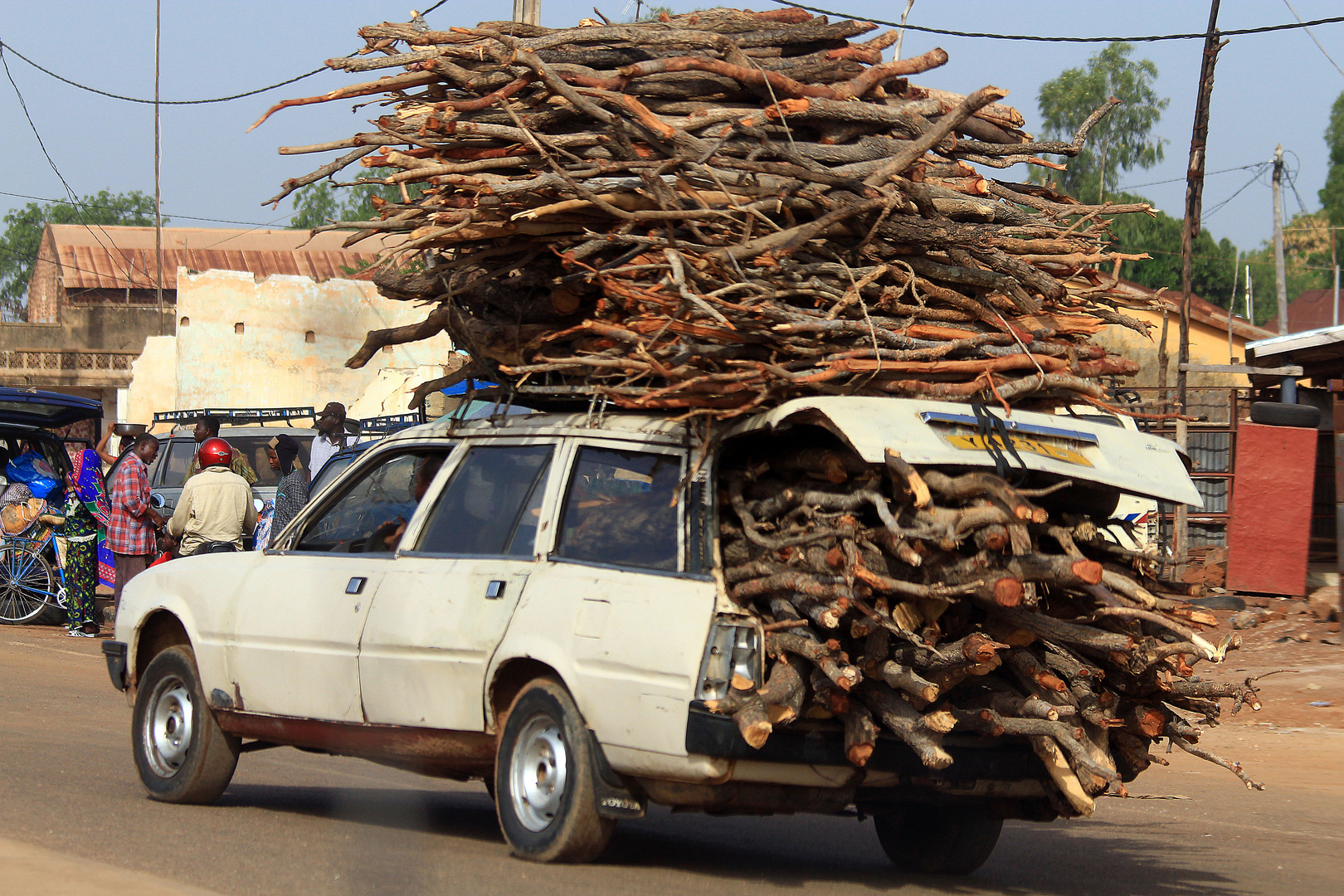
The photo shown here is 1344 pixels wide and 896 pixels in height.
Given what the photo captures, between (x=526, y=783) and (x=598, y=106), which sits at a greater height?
(x=598, y=106)

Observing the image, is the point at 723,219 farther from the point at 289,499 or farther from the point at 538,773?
the point at 289,499

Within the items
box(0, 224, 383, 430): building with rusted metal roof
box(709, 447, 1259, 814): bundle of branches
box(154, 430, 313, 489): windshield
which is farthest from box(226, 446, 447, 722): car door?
box(0, 224, 383, 430): building with rusted metal roof

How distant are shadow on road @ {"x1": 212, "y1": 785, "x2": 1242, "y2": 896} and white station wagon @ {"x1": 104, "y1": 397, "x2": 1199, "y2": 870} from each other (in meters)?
0.29

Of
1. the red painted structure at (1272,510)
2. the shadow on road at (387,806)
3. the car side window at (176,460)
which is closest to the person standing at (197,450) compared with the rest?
the car side window at (176,460)

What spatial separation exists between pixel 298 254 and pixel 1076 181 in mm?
28981

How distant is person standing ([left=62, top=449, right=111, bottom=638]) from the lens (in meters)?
14.8

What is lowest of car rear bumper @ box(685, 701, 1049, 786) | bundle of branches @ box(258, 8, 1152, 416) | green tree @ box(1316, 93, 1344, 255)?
car rear bumper @ box(685, 701, 1049, 786)

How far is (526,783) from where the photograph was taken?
5633 mm

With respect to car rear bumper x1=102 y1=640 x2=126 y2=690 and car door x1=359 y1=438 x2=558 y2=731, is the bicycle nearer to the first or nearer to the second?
car rear bumper x1=102 y1=640 x2=126 y2=690

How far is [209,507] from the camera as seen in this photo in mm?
11508

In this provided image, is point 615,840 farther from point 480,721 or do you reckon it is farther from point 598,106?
point 598,106

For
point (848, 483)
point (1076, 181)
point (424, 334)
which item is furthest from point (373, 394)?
point (1076, 181)

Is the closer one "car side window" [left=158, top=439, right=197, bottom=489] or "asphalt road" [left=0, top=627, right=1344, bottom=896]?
"asphalt road" [left=0, top=627, right=1344, bottom=896]

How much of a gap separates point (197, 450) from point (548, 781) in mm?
9232
